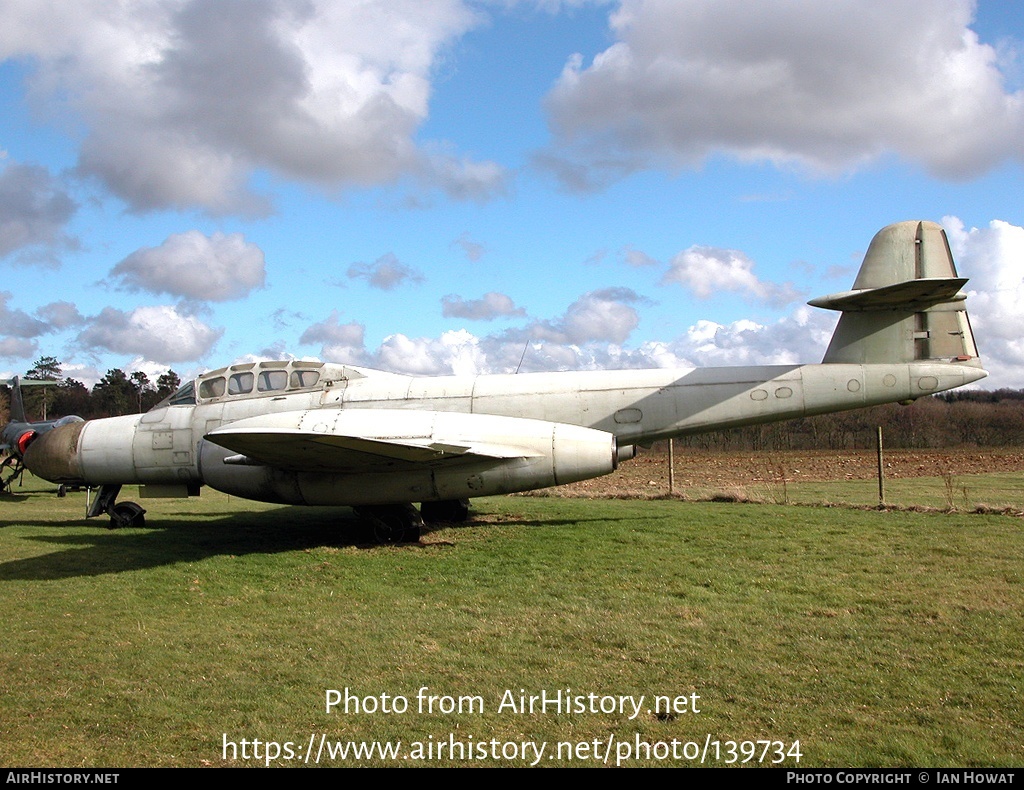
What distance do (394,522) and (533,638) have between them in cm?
526

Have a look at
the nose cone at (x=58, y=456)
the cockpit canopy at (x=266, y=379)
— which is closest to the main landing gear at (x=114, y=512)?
the nose cone at (x=58, y=456)

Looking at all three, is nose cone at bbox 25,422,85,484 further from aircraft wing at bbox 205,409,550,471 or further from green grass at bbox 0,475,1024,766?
aircraft wing at bbox 205,409,550,471

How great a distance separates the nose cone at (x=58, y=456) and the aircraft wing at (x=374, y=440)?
3763 millimetres

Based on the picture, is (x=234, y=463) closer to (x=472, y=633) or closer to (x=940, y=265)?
(x=472, y=633)

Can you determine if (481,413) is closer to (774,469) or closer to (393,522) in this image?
(393,522)

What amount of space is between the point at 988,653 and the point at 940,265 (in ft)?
23.5

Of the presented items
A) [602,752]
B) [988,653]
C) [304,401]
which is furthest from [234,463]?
[988,653]

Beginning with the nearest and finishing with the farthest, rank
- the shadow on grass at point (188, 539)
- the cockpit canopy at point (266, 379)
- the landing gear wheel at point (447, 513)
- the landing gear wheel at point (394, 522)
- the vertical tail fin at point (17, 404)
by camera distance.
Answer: the shadow on grass at point (188, 539)
the landing gear wheel at point (394, 522)
the cockpit canopy at point (266, 379)
the landing gear wheel at point (447, 513)
the vertical tail fin at point (17, 404)

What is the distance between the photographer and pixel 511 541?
35.1 ft

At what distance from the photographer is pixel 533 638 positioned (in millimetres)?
6086

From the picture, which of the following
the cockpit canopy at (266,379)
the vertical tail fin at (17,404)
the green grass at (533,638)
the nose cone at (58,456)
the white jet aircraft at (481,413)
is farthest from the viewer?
the vertical tail fin at (17,404)

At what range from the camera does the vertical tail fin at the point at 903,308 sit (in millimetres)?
10734

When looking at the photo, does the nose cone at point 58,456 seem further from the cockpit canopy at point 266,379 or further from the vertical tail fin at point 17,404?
the vertical tail fin at point 17,404

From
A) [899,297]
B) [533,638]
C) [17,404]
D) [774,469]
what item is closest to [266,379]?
[533,638]
